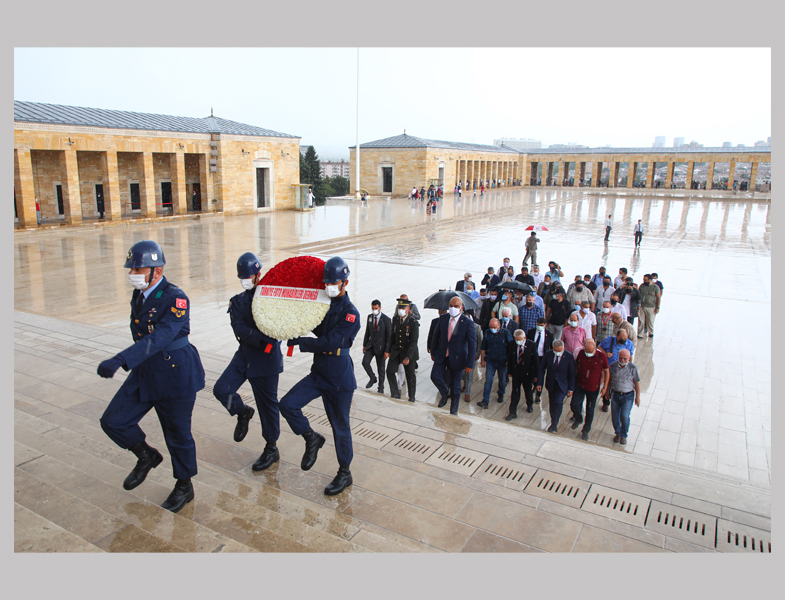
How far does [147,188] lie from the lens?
26844mm

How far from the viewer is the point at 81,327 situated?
9328mm

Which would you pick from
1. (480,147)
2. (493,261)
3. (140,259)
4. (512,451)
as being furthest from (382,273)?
(480,147)

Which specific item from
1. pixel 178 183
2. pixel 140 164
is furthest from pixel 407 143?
pixel 140 164

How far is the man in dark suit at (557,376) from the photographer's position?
657 centimetres

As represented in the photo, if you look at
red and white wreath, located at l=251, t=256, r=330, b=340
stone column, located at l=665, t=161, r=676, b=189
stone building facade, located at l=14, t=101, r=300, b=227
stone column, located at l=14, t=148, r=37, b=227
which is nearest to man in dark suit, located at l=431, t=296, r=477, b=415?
red and white wreath, located at l=251, t=256, r=330, b=340

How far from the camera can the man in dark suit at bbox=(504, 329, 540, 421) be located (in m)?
7.04

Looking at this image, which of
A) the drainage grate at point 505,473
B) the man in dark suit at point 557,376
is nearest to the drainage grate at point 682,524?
the drainage grate at point 505,473

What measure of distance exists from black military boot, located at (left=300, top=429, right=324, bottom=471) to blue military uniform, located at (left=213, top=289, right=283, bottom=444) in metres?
0.31

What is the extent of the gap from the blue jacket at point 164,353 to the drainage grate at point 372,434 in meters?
1.86

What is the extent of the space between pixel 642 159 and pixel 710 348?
5471 centimetres

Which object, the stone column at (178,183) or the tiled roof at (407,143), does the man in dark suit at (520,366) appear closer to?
the stone column at (178,183)

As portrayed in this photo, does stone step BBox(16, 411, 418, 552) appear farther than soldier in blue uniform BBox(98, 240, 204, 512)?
No

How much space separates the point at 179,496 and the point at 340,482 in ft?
3.84

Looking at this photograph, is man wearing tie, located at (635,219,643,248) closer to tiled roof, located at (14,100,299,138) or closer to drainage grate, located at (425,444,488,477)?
drainage grate, located at (425,444,488,477)
